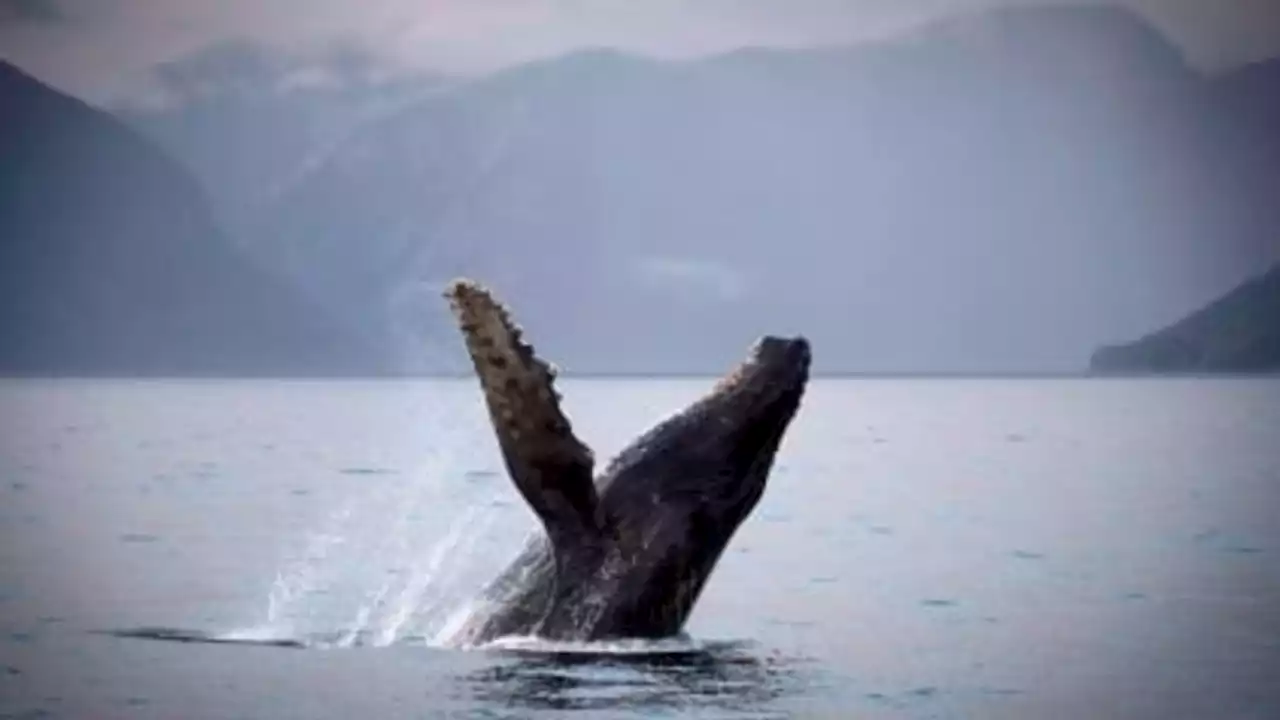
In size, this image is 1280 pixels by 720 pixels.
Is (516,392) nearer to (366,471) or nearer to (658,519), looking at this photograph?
(658,519)

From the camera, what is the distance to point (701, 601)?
1922 centimetres

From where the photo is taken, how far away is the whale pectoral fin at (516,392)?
1201cm

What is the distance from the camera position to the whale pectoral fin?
1201 centimetres

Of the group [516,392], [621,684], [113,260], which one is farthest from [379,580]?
[113,260]

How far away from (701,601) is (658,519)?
6.25 metres

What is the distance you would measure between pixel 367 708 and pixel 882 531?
1631 centimetres

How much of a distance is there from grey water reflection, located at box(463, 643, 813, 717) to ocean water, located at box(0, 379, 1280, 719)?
24mm

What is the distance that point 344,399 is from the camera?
411ft

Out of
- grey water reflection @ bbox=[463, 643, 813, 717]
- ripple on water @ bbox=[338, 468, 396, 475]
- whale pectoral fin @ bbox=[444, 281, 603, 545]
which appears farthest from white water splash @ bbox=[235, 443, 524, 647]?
ripple on water @ bbox=[338, 468, 396, 475]

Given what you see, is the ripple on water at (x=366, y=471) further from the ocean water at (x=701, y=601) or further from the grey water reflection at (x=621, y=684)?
the grey water reflection at (x=621, y=684)

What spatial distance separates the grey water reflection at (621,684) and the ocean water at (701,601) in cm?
2

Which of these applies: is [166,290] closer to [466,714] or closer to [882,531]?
[882,531]

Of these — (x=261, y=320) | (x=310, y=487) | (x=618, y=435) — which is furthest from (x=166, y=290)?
(x=310, y=487)

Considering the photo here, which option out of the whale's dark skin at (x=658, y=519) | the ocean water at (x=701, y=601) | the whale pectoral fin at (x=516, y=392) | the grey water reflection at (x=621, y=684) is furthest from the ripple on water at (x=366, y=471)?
the whale pectoral fin at (x=516, y=392)
